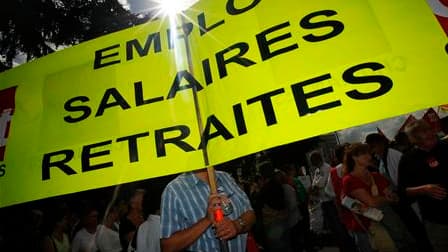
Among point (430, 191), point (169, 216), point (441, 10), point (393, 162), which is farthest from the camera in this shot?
point (393, 162)

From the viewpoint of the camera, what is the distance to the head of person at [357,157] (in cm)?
397

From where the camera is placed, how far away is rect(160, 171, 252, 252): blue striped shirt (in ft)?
7.26

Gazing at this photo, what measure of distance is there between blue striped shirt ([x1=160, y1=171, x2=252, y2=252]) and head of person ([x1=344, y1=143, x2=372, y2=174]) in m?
2.04

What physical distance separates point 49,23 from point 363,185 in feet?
32.7

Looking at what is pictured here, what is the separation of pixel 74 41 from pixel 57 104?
393 inches

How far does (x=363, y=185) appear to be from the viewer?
154 inches

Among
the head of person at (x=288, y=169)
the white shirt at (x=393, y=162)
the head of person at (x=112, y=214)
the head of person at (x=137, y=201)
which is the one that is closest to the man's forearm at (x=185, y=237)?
the head of person at (x=137, y=201)

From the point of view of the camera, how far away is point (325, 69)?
176 cm

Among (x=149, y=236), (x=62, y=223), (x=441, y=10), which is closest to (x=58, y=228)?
(x=62, y=223)

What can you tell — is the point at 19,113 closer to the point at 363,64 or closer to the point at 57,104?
the point at 57,104

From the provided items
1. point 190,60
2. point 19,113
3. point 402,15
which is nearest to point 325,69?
point 402,15

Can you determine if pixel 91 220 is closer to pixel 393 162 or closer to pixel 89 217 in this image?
pixel 89 217

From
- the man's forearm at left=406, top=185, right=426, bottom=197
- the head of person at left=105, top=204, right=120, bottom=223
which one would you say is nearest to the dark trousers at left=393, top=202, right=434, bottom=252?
the man's forearm at left=406, top=185, right=426, bottom=197

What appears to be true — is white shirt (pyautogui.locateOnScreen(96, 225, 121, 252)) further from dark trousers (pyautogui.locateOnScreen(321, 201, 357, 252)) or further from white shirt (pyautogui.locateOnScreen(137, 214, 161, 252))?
dark trousers (pyautogui.locateOnScreen(321, 201, 357, 252))
